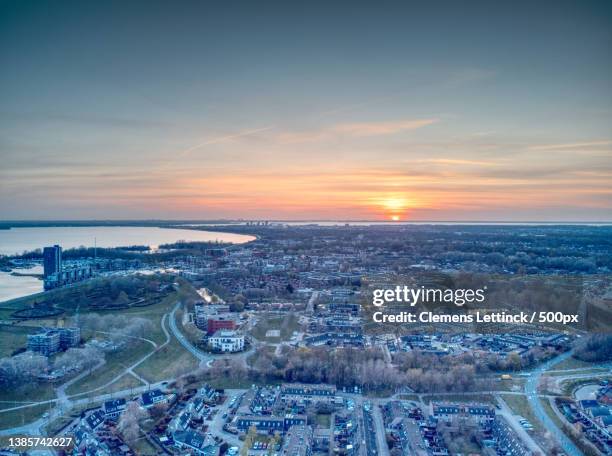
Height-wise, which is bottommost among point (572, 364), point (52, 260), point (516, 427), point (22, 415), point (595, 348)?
point (22, 415)

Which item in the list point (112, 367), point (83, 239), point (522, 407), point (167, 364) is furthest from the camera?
point (83, 239)

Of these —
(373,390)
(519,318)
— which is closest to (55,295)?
(373,390)

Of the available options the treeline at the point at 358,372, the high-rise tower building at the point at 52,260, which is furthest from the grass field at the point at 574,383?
the high-rise tower building at the point at 52,260

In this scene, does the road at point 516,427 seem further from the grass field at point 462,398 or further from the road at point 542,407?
the road at point 542,407

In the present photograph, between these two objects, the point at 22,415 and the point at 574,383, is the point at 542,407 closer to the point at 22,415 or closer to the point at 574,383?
the point at 574,383

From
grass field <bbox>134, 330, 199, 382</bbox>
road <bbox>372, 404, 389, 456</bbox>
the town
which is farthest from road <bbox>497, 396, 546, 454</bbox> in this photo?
grass field <bbox>134, 330, 199, 382</bbox>

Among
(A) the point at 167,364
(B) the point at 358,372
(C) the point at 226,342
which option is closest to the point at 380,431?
(B) the point at 358,372
